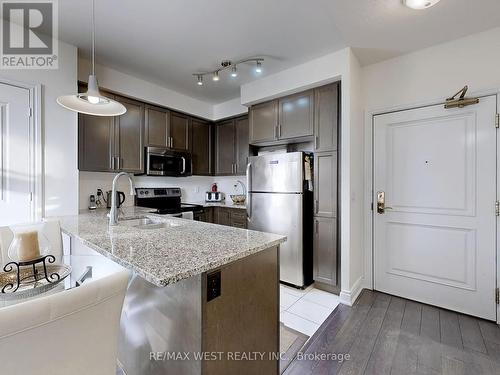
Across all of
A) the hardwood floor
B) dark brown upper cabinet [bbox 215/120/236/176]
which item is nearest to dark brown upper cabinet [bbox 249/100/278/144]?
dark brown upper cabinet [bbox 215/120/236/176]

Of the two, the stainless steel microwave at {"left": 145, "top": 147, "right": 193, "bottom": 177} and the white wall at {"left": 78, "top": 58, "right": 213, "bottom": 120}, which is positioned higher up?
the white wall at {"left": 78, "top": 58, "right": 213, "bottom": 120}

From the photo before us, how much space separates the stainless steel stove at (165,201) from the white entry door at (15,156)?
1410 mm

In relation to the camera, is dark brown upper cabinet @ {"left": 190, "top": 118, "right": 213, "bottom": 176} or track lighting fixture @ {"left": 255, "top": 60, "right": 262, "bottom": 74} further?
dark brown upper cabinet @ {"left": 190, "top": 118, "right": 213, "bottom": 176}

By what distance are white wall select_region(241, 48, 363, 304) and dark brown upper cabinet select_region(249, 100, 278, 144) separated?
0.40m

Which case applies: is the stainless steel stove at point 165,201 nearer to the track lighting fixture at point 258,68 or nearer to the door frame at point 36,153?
the door frame at point 36,153

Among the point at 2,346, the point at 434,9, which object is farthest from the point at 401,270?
the point at 2,346

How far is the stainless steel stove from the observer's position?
3424mm

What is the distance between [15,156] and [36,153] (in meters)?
0.15

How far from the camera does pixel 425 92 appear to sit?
2.45 metres

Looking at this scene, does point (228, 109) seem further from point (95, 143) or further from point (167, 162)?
point (95, 143)

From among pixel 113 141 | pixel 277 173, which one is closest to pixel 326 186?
pixel 277 173

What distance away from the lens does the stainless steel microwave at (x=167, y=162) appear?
10.7 feet

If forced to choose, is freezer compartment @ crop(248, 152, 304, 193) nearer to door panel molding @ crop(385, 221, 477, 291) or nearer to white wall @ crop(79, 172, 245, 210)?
white wall @ crop(79, 172, 245, 210)

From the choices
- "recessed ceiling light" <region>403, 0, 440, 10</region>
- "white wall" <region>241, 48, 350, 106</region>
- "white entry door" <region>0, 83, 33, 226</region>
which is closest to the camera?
"recessed ceiling light" <region>403, 0, 440, 10</region>
